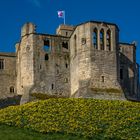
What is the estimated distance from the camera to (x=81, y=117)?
62.5m

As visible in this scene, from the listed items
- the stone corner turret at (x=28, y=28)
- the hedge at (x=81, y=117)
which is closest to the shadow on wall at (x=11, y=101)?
the stone corner turret at (x=28, y=28)

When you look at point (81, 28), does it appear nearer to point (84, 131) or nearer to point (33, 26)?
point (33, 26)

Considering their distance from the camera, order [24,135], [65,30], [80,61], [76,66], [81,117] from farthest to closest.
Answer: [65,30] → [76,66] → [80,61] → [81,117] → [24,135]

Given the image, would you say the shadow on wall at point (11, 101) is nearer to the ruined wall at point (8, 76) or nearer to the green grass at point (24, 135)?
the ruined wall at point (8, 76)

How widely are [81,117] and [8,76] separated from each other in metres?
27.3

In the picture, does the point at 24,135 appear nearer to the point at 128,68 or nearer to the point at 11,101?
the point at 11,101

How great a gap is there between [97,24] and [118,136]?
2334 cm

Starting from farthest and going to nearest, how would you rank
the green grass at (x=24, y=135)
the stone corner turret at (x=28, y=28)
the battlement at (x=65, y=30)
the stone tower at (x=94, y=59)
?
the battlement at (x=65, y=30)
the stone corner turret at (x=28, y=28)
the stone tower at (x=94, y=59)
the green grass at (x=24, y=135)

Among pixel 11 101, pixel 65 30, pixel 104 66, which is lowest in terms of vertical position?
pixel 11 101

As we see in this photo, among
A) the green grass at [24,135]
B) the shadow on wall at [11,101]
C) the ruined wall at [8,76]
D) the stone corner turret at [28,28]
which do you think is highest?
the stone corner turret at [28,28]

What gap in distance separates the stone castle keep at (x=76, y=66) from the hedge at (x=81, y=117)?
8052mm

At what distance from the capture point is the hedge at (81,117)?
193ft

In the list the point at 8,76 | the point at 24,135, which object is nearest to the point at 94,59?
the point at 8,76

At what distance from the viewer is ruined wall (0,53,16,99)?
287ft
